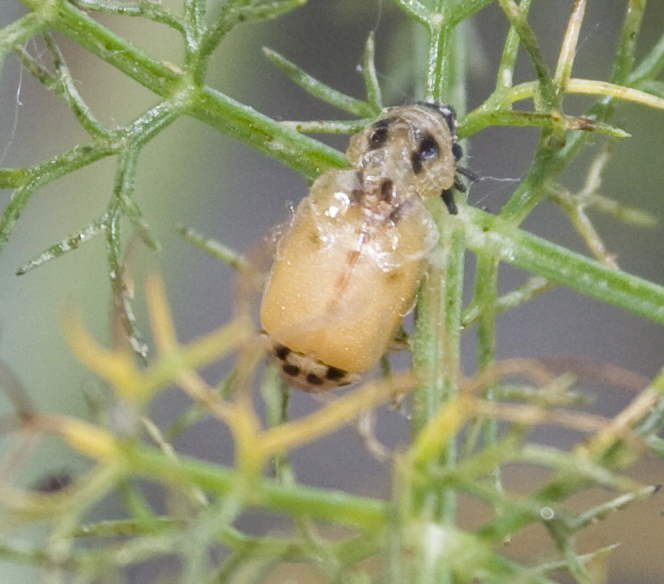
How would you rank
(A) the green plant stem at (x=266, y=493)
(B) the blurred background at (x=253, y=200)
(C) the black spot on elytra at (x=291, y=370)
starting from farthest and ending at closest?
(B) the blurred background at (x=253, y=200) < (C) the black spot on elytra at (x=291, y=370) < (A) the green plant stem at (x=266, y=493)

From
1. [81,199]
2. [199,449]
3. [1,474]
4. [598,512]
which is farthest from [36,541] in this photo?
[598,512]

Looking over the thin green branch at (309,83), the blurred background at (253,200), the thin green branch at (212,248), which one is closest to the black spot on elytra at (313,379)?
the thin green branch at (212,248)

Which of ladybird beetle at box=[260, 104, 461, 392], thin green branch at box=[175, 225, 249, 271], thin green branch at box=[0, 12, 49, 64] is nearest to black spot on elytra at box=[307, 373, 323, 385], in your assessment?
ladybird beetle at box=[260, 104, 461, 392]

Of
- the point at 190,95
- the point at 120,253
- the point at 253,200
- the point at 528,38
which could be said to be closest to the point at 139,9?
the point at 190,95

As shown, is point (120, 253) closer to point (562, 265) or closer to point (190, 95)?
point (190, 95)

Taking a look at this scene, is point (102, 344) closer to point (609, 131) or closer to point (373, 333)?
point (373, 333)

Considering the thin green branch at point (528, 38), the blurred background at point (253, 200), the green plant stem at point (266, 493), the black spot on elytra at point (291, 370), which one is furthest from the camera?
the blurred background at point (253, 200)

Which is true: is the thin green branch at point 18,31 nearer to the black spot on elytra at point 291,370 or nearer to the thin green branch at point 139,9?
the thin green branch at point 139,9

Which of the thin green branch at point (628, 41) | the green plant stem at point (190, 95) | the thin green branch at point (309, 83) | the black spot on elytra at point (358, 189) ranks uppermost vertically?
the thin green branch at point (628, 41)
